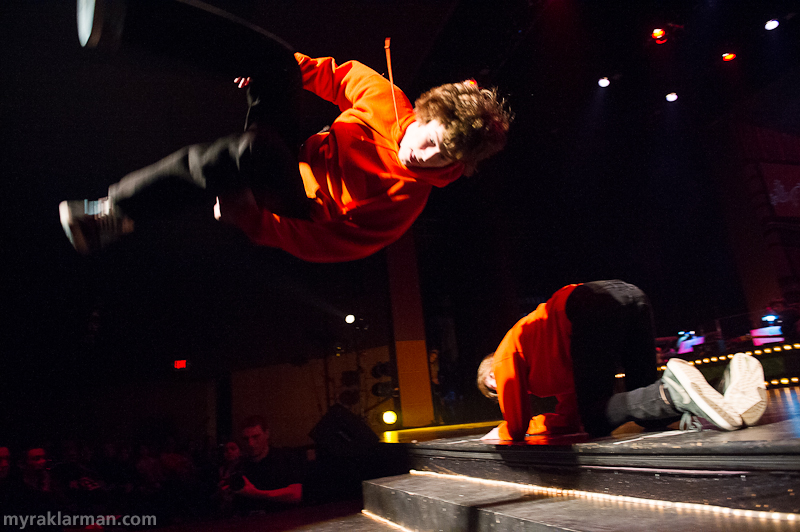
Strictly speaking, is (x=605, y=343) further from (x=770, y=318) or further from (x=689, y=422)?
(x=770, y=318)

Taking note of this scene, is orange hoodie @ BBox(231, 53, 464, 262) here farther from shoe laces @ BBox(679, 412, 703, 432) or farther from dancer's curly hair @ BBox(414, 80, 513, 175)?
shoe laces @ BBox(679, 412, 703, 432)

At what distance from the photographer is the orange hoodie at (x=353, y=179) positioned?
4.21 ft

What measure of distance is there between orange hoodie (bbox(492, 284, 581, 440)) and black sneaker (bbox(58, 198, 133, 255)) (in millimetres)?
1579

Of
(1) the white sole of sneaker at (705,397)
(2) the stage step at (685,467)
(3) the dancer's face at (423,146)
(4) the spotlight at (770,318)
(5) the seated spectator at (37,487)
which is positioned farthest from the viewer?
(4) the spotlight at (770,318)

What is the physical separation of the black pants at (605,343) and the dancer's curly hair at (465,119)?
1053 millimetres

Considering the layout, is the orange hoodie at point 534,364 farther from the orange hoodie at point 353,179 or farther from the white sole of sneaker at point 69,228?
the white sole of sneaker at point 69,228

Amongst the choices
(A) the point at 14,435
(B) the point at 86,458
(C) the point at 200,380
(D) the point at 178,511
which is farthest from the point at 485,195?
(A) the point at 14,435

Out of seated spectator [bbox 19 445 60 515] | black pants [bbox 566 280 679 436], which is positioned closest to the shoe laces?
black pants [bbox 566 280 679 436]

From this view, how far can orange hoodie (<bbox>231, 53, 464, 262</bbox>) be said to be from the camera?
128 centimetres

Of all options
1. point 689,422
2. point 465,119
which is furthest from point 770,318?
point 465,119

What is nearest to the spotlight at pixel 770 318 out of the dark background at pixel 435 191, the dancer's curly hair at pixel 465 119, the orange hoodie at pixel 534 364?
the dark background at pixel 435 191

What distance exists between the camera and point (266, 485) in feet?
12.5

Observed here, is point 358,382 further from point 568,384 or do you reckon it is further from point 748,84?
point 748,84

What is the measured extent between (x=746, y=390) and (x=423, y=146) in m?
1.25
